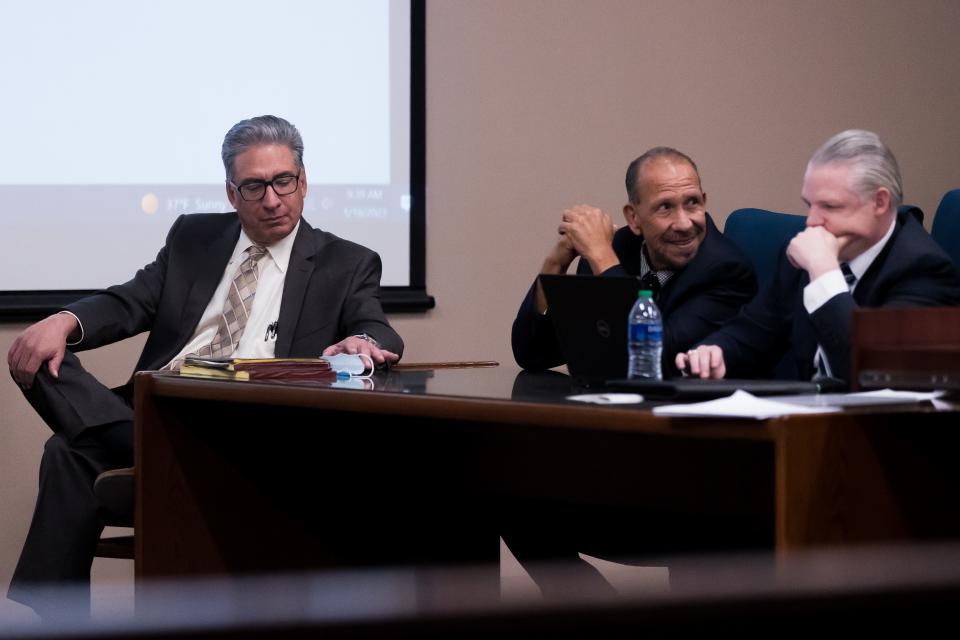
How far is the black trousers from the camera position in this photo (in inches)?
93.2

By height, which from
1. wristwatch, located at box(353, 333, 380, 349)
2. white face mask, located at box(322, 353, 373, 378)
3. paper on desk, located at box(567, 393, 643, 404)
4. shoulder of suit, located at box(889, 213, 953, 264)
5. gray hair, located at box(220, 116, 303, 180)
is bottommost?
white face mask, located at box(322, 353, 373, 378)

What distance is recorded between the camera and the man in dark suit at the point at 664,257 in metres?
2.47

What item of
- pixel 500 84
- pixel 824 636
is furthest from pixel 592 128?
pixel 824 636

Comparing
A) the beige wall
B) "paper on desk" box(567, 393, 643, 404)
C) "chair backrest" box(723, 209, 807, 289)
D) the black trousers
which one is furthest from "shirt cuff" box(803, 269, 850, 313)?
the beige wall

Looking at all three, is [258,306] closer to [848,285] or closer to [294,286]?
[294,286]

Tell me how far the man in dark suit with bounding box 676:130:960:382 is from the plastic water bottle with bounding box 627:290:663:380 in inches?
3.2

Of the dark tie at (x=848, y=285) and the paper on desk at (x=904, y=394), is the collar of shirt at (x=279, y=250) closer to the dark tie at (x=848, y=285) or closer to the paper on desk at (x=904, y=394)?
the dark tie at (x=848, y=285)

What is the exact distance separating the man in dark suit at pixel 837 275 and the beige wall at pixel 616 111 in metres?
1.64

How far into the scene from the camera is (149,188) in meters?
3.57

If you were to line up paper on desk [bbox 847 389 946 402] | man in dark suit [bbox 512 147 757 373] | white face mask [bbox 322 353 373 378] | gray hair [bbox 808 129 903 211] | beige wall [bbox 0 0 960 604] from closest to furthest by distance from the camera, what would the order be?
paper on desk [bbox 847 389 946 402] → gray hair [bbox 808 129 903 211] → white face mask [bbox 322 353 373 378] → man in dark suit [bbox 512 147 757 373] → beige wall [bbox 0 0 960 604]

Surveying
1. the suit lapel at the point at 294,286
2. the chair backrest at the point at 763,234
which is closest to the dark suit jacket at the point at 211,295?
the suit lapel at the point at 294,286

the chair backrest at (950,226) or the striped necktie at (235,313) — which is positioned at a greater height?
the chair backrest at (950,226)

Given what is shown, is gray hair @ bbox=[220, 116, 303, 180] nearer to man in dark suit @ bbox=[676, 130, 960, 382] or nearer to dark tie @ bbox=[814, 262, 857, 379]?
man in dark suit @ bbox=[676, 130, 960, 382]

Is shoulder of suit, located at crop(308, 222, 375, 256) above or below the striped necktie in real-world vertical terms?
above
